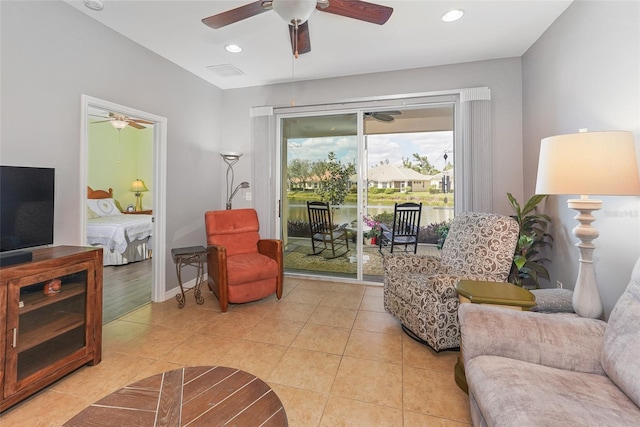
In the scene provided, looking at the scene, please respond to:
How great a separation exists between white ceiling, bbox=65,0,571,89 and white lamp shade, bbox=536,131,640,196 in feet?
5.10

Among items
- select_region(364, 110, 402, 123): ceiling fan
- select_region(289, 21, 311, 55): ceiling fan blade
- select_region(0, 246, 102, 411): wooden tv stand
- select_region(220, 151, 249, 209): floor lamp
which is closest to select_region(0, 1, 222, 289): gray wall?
select_region(0, 246, 102, 411): wooden tv stand

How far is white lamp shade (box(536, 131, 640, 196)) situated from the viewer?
146 centimetres

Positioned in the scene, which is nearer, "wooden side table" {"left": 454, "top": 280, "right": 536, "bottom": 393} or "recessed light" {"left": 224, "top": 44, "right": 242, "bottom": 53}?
"wooden side table" {"left": 454, "top": 280, "right": 536, "bottom": 393}

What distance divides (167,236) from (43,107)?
1670 mm

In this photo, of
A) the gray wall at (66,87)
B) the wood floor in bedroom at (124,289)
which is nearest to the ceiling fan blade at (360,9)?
the gray wall at (66,87)

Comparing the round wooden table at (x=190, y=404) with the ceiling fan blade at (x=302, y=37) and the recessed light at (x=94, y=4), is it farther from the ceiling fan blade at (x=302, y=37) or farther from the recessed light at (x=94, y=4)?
the recessed light at (x=94, y=4)

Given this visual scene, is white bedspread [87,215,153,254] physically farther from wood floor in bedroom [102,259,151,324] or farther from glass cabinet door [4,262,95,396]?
glass cabinet door [4,262,95,396]

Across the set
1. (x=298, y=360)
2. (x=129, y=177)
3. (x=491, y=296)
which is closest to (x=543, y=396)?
(x=491, y=296)

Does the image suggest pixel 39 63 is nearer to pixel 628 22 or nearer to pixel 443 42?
pixel 443 42

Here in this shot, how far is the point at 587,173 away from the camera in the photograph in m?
1.50

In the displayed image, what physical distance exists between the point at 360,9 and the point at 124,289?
4.02m

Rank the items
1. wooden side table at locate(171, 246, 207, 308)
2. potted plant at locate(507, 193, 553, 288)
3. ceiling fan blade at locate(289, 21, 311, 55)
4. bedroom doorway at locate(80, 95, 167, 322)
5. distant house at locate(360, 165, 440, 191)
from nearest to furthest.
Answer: ceiling fan blade at locate(289, 21, 311, 55) < potted plant at locate(507, 193, 553, 288) < bedroom doorway at locate(80, 95, 167, 322) < wooden side table at locate(171, 246, 207, 308) < distant house at locate(360, 165, 440, 191)

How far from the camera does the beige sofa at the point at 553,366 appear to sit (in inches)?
39.3

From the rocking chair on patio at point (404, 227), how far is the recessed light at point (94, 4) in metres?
3.75
